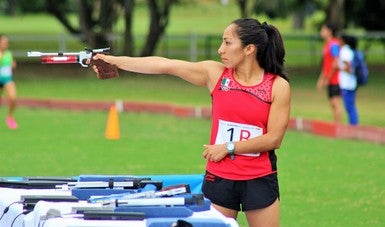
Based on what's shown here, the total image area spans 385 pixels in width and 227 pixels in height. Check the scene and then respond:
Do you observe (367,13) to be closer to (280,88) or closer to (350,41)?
(350,41)

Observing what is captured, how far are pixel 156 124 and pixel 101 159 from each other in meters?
5.72

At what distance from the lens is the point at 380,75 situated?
124 feet

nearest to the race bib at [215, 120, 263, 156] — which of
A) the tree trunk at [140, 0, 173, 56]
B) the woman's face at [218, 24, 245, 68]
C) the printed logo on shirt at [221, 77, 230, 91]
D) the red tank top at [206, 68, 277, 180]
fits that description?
the red tank top at [206, 68, 277, 180]

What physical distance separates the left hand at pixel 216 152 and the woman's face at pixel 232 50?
1.79 ft

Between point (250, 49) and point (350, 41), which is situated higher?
point (250, 49)

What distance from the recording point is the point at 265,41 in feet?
26.2

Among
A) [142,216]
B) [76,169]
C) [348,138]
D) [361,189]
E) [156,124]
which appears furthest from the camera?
[156,124]

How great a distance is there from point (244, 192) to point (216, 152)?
0.33 meters

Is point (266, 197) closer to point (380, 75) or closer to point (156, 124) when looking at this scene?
point (156, 124)

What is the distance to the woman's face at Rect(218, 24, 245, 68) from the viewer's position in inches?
312

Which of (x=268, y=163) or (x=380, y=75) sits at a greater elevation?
(x=268, y=163)

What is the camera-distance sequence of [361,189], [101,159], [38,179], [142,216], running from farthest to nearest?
[101,159] → [361,189] → [38,179] → [142,216]

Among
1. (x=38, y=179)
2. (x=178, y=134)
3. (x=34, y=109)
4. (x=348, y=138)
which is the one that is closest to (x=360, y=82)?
(x=348, y=138)

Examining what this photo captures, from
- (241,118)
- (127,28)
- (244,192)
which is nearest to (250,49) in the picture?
(241,118)
